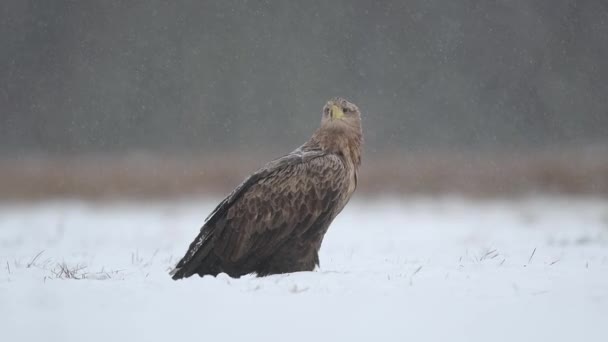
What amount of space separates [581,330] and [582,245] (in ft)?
12.4

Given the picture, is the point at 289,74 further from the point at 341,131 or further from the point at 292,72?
the point at 341,131

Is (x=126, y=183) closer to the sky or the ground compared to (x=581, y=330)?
closer to the sky

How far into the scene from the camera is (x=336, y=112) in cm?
669

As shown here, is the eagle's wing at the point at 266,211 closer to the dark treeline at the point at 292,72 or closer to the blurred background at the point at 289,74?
the blurred background at the point at 289,74

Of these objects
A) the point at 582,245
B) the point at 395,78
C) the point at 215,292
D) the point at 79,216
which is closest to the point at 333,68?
the point at 395,78

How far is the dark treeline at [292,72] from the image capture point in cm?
3894

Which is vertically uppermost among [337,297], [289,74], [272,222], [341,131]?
[289,74]

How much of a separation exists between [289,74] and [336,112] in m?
35.5

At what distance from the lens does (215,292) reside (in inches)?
193

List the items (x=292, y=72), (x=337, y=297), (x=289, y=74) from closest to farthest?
(x=337, y=297) → (x=292, y=72) → (x=289, y=74)

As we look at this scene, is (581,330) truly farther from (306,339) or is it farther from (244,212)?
(244,212)

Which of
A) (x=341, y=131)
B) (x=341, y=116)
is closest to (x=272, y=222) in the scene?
(x=341, y=131)

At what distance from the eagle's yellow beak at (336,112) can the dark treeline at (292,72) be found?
29.0 m

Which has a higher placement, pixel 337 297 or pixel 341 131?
pixel 341 131
